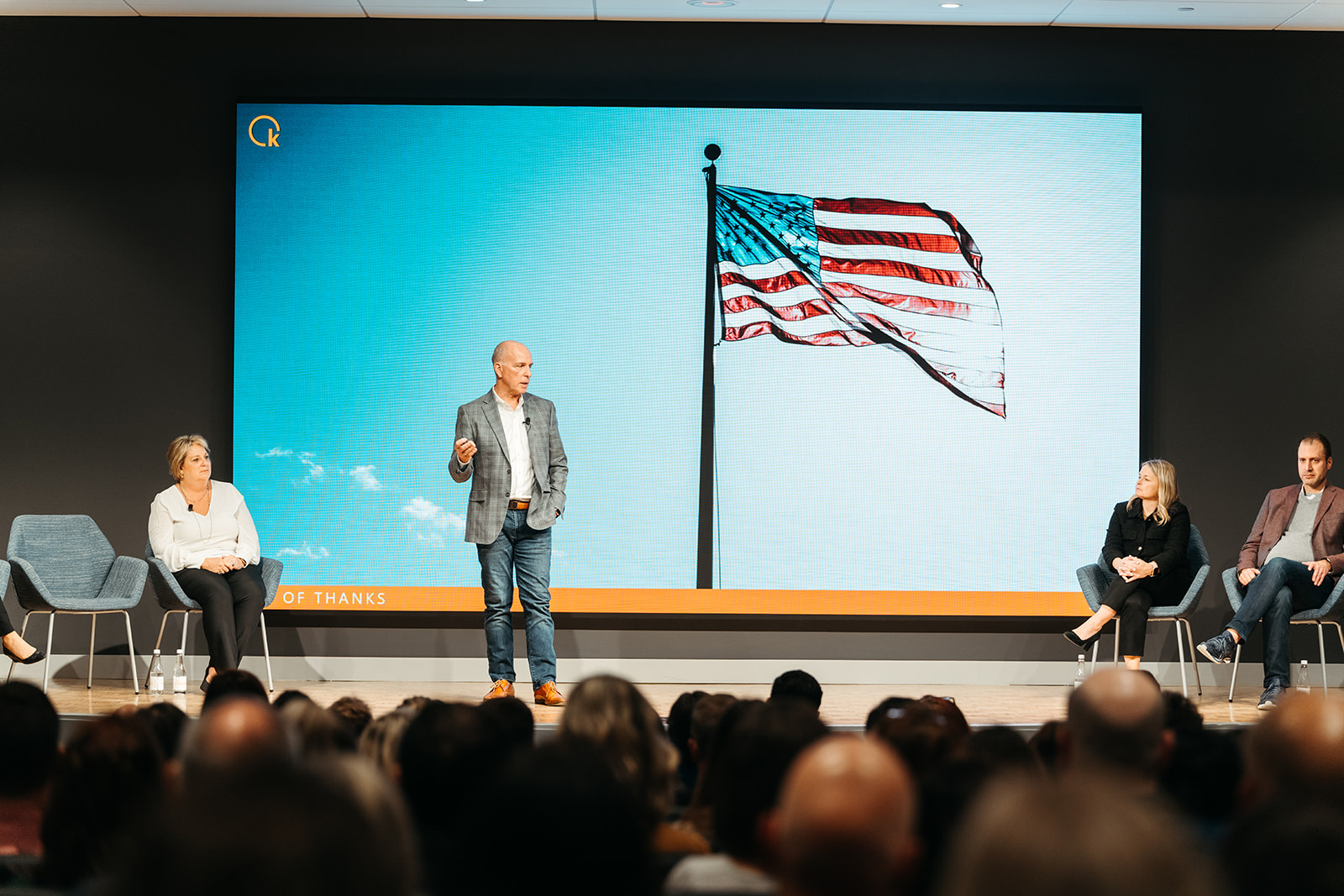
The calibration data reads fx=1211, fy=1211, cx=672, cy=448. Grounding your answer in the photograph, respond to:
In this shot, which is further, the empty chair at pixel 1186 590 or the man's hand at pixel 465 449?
the empty chair at pixel 1186 590

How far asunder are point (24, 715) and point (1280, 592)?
5656mm

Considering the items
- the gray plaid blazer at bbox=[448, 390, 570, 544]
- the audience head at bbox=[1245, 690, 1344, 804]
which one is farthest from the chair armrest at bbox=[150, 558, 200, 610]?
the audience head at bbox=[1245, 690, 1344, 804]

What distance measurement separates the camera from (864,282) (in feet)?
22.0

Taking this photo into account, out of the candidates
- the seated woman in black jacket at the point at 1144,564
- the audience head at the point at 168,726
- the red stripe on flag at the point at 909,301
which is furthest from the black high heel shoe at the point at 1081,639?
the audience head at the point at 168,726

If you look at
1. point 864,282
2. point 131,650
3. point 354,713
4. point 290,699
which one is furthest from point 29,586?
point 864,282

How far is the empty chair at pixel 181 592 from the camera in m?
5.80

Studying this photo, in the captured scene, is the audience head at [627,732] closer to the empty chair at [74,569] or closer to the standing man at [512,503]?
the standing man at [512,503]

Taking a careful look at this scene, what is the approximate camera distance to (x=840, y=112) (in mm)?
6688

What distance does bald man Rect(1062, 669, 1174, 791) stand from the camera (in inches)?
77.7

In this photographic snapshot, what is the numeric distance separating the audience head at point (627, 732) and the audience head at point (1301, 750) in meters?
0.98

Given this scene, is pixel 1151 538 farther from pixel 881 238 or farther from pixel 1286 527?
pixel 881 238

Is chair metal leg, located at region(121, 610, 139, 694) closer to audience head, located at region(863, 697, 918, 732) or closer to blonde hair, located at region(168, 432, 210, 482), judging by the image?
blonde hair, located at region(168, 432, 210, 482)

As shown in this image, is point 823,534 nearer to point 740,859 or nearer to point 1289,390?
point 1289,390

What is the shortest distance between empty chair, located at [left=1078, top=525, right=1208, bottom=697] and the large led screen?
0.71 ft
